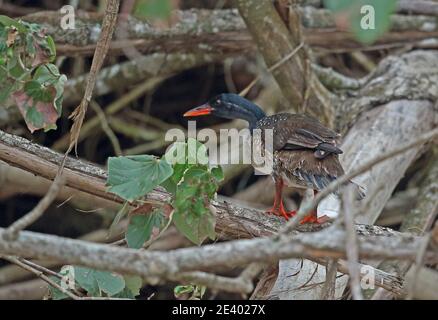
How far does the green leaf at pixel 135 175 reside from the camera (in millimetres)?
2475

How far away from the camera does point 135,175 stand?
253 centimetres

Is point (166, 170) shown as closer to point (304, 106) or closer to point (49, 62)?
point (49, 62)

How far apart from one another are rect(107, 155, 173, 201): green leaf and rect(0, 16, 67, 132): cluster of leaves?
395mm

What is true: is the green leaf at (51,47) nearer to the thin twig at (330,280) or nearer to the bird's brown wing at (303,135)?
the bird's brown wing at (303,135)

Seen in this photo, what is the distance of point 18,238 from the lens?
175 centimetres

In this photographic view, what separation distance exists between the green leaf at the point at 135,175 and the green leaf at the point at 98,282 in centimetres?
33

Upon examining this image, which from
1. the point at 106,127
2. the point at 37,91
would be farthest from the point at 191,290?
the point at 106,127

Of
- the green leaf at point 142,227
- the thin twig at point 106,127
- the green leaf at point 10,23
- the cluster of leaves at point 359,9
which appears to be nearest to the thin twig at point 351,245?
the cluster of leaves at point 359,9

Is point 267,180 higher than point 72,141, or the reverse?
point 72,141

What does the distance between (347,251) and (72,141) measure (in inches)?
51.7

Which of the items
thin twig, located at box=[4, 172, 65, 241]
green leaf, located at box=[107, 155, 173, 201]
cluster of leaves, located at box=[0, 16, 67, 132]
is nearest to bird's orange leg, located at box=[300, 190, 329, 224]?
green leaf, located at box=[107, 155, 173, 201]

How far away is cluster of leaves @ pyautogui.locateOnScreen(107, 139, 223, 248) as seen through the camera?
2512 mm

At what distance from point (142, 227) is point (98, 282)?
0.23 metres
